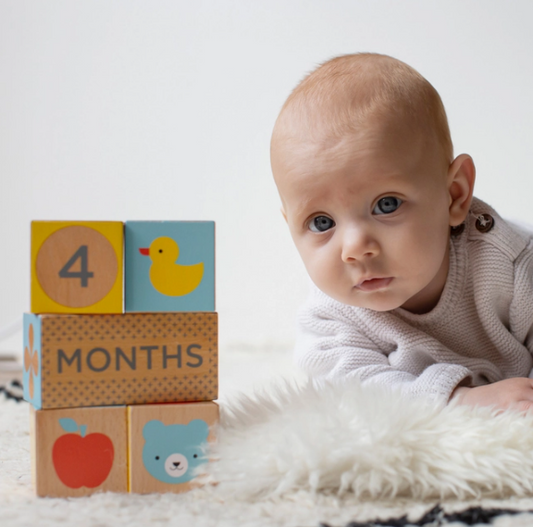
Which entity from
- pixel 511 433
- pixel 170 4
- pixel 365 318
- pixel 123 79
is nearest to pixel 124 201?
pixel 123 79

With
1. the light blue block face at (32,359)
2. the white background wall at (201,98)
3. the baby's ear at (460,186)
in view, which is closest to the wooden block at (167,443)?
→ the light blue block face at (32,359)

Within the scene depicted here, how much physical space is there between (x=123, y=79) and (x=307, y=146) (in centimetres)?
160

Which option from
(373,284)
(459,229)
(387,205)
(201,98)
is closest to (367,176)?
(387,205)

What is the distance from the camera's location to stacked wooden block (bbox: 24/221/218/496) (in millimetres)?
682

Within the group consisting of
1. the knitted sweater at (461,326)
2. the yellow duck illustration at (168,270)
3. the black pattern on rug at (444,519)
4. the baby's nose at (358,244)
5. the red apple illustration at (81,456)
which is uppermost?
the baby's nose at (358,244)

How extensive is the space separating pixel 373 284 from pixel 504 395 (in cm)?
23

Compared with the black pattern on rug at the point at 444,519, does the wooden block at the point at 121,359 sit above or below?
above

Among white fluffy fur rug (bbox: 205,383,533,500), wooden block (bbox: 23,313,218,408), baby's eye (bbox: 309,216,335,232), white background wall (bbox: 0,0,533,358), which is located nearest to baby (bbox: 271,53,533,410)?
baby's eye (bbox: 309,216,335,232)

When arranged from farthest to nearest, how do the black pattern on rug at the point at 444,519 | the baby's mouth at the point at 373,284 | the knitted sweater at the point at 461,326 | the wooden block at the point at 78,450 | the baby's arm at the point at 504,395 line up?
1. the knitted sweater at the point at 461,326
2. the baby's mouth at the point at 373,284
3. the baby's arm at the point at 504,395
4. the wooden block at the point at 78,450
5. the black pattern on rug at the point at 444,519

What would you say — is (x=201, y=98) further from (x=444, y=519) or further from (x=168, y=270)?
(x=444, y=519)

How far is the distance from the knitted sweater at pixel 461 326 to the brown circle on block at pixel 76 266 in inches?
18.7

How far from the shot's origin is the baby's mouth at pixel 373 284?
966mm

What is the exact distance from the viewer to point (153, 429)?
2.27ft

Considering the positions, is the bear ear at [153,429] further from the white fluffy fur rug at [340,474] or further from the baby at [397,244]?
the baby at [397,244]
